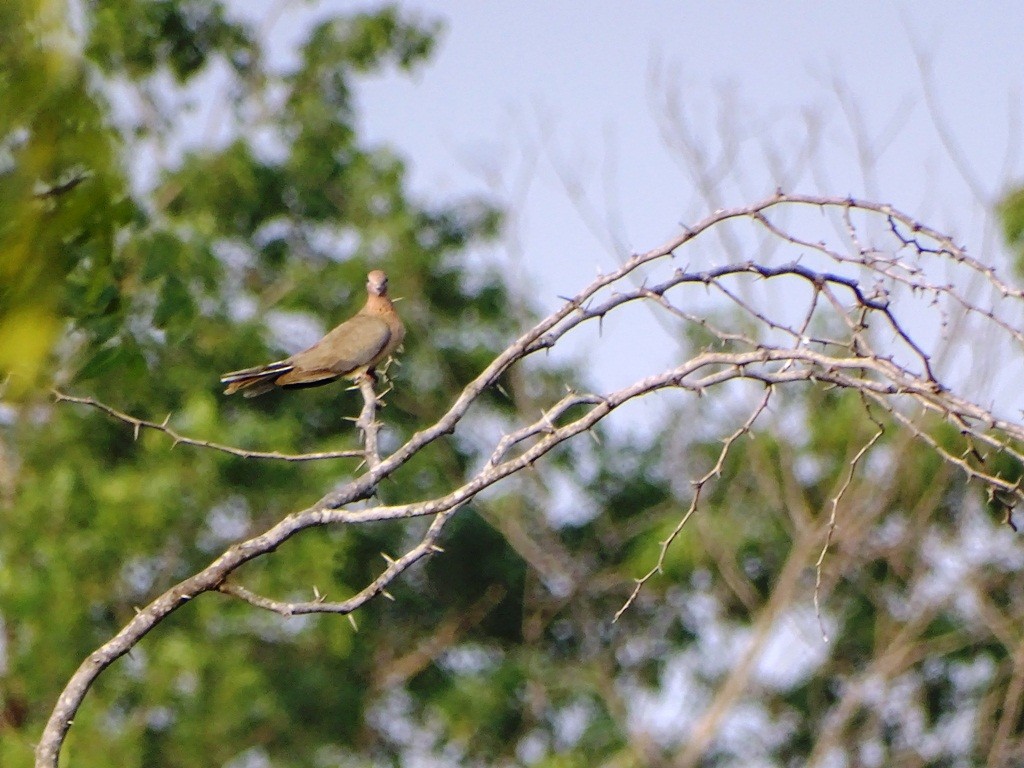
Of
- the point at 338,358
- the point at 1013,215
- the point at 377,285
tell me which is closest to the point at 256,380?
the point at 338,358

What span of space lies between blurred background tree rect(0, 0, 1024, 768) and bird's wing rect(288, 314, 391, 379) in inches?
280

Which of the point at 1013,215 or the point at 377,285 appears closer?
the point at 377,285

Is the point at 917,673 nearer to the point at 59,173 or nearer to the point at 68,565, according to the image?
the point at 68,565

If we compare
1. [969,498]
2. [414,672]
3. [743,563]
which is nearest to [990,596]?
[969,498]

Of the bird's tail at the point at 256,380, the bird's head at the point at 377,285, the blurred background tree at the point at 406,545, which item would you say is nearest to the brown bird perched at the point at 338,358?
the bird's tail at the point at 256,380

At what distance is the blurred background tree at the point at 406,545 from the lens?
50.5ft

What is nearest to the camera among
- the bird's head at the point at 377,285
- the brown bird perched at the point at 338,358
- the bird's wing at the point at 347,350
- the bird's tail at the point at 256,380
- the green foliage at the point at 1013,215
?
the bird's tail at the point at 256,380

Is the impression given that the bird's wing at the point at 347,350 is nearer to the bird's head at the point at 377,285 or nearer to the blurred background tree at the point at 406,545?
the bird's head at the point at 377,285

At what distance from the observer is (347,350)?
6.78 meters

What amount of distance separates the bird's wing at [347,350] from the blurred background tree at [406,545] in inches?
280

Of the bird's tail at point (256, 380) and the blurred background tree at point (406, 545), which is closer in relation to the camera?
the bird's tail at point (256, 380)

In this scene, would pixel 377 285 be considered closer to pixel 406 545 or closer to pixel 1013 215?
pixel 1013 215

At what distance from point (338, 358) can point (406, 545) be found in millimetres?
13156

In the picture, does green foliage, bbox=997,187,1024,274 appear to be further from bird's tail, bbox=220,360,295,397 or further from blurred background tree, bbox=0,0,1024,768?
bird's tail, bbox=220,360,295,397
